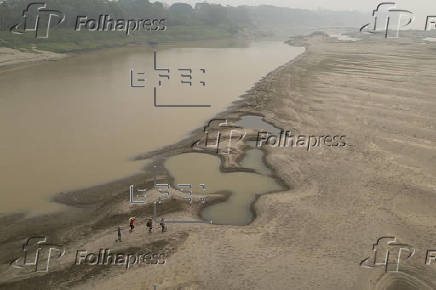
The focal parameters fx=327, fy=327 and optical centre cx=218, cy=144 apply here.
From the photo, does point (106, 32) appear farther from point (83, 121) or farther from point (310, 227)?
point (310, 227)

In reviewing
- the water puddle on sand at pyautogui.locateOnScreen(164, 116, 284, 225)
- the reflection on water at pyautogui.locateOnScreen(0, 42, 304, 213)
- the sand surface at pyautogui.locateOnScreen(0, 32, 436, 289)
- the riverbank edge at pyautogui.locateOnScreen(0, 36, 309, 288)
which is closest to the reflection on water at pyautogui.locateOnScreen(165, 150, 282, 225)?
the water puddle on sand at pyautogui.locateOnScreen(164, 116, 284, 225)

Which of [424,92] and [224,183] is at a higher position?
[424,92]

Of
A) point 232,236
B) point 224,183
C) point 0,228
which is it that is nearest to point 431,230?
point 232,236

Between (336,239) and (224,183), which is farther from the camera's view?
(224,183)

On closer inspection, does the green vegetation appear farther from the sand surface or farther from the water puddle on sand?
the sand surface

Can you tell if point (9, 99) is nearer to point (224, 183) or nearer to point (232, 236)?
point (224, 183)
